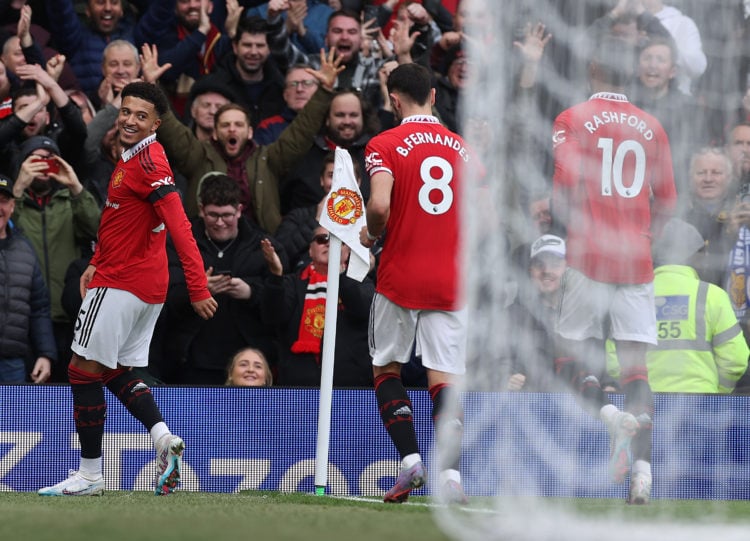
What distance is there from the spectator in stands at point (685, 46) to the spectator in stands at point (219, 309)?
12.7 feet

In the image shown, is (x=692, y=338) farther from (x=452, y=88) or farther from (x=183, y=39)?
(x=183, y=39)

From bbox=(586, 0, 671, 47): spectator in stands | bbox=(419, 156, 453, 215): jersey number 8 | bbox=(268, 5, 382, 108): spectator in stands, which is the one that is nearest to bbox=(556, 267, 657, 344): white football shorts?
bbox=(419, 156, 453, 215): jersey number 8

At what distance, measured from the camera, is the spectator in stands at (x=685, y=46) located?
5.62m

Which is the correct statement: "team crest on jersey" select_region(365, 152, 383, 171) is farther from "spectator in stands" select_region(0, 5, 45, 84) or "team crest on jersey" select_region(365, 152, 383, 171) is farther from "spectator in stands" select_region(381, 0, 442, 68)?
"spectator in stands" select_region(0, 5, 45, 84)

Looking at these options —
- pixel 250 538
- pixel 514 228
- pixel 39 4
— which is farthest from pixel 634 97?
pixel 39 4

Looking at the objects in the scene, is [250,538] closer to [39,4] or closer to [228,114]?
[228,114]

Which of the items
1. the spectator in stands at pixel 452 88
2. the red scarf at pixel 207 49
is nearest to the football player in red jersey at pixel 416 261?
the spectator in stands at pixel 452 88

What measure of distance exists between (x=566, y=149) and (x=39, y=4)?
21.8ft

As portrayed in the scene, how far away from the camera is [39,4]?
452 inches

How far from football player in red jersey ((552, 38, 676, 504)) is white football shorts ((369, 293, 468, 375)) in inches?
21.3

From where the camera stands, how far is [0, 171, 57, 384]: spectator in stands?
8.55 meters

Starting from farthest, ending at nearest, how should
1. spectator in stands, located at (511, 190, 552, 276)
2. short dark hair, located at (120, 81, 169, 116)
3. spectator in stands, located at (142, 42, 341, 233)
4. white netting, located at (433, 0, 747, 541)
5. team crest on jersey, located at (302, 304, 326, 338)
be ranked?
spectator in stands, located at (142, 42, 341, 233)
team crest on jersey, located at (302, 304, 326, 338)
short dark hair, located at (120, 81, 169, 116)
spectator in stands, located at (511, 190, 552, 276)
white netting, located at (433, 0, 747, 541)

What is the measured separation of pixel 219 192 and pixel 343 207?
68.7 inches

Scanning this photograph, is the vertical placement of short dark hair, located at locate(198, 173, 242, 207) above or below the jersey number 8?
above
